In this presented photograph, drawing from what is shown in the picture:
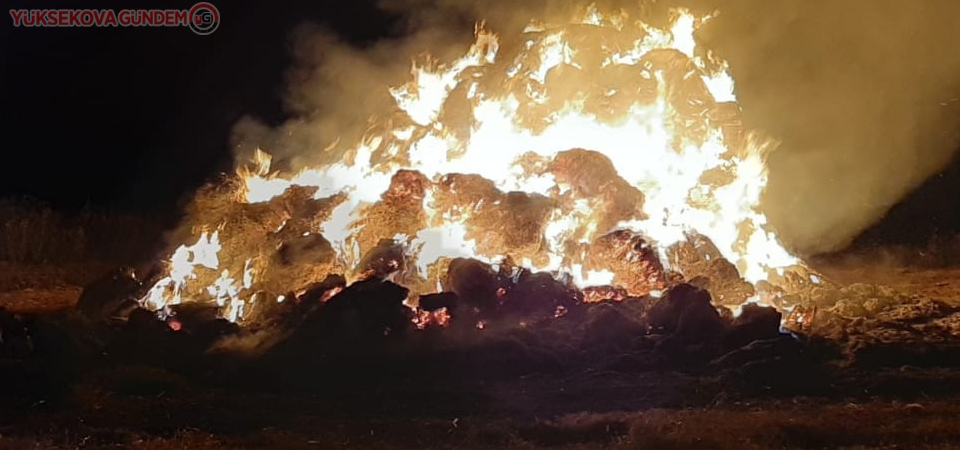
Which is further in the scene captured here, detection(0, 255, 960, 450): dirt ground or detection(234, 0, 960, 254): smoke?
detection(234, 0, 960, 254): smoke

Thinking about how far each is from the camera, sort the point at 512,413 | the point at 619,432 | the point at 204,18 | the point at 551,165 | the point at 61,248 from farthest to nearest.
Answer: the point at 204,18, the point at 61,248, the point at 551,165, the point at 512,413, the point at 619,432

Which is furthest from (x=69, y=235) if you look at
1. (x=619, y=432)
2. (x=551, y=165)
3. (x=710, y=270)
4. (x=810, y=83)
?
(x=810, y=83)

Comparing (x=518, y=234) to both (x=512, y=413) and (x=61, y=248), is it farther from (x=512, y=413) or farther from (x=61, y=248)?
(x=61, y=248)

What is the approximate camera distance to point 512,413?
5.30 meters

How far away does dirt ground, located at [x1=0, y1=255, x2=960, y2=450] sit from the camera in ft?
16.4

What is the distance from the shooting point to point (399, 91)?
7.30 metres

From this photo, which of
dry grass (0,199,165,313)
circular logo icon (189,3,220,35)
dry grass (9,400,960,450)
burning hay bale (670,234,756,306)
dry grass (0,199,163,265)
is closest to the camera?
dry grass (9,400,960,450)

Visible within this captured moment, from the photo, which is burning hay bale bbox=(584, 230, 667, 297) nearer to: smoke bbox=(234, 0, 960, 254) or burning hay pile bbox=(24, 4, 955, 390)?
burning hay pile bbox=(24, 4, 955, 390)

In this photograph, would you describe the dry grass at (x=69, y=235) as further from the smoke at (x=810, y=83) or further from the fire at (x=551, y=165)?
the smoke at (x=810, y=83)

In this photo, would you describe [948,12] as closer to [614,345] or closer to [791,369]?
[791,369]

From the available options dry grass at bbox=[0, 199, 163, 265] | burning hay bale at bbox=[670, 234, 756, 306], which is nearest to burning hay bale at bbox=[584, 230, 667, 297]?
burning hay bale at bbox=[670, 234, 756, 306]

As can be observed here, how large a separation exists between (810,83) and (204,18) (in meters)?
6.04

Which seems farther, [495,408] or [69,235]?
[69,235]

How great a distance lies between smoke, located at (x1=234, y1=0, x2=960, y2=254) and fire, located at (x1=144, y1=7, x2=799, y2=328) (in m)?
0.34
